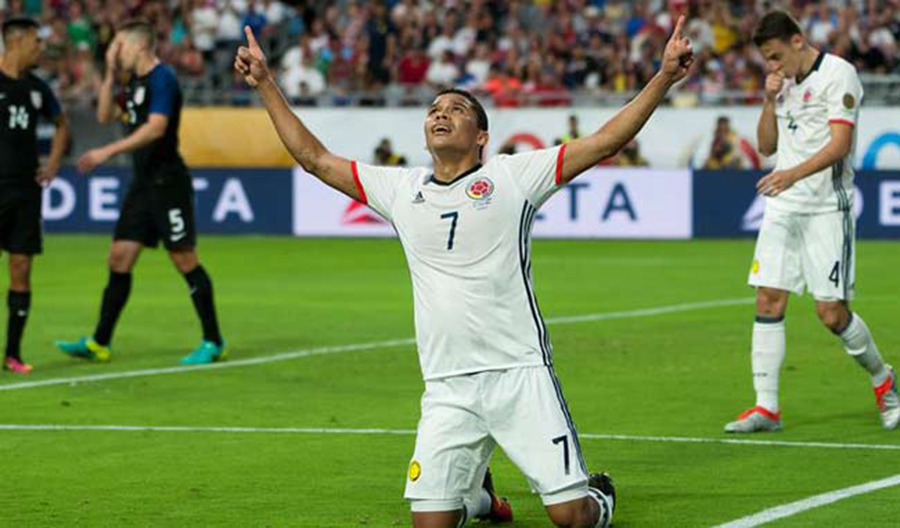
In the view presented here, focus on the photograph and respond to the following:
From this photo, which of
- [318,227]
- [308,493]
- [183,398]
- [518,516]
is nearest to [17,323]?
[183,398]

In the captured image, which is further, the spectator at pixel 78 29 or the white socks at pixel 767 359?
the spectator at pixel 78 29

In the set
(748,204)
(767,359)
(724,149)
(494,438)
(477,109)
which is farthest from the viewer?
(724,149)

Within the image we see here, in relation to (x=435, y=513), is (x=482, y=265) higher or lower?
higher

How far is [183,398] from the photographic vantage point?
40.2 ft

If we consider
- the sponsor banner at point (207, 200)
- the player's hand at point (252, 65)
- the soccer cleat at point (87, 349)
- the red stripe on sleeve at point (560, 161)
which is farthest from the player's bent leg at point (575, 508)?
A: the sponsor banner at point (207, 200)

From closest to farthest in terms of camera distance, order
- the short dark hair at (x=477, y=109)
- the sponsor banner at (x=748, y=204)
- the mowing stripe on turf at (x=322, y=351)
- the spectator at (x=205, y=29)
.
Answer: the short dark hair at (x=477, y=109) → the mowing stripe on turf at (x=322, y=351) → the sponsor banner at (x=748, y=204) → the spectator at (x=205, y=29)

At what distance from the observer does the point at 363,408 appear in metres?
11.7

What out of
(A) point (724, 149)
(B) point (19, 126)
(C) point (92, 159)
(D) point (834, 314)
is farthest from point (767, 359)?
(A) point (724, 149)

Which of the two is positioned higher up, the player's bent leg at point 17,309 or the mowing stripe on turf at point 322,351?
the player's bent leg at point 17,309

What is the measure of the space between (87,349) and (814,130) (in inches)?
238

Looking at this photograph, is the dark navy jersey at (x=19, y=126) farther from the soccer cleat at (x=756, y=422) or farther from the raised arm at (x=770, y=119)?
the soccer cleat at (x=756, y=422)

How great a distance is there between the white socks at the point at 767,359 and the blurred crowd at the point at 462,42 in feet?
60.3

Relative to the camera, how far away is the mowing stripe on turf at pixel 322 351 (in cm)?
1327

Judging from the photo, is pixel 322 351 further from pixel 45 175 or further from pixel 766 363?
pixel 766 363
